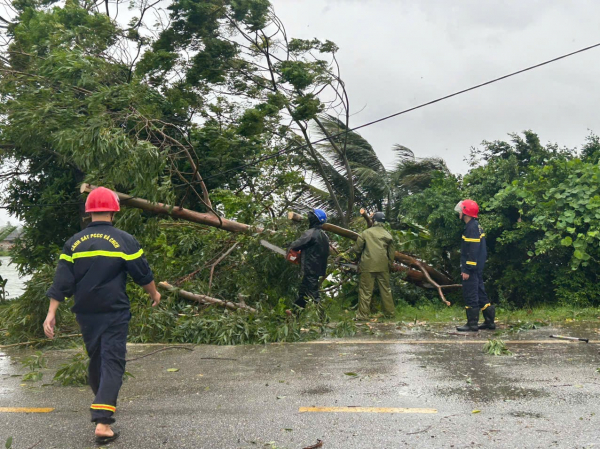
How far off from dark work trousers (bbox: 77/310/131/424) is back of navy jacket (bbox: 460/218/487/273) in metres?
5.49

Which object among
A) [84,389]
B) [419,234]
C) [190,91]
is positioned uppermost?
[190,91]

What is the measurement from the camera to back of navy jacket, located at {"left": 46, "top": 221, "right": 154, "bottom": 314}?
15.4 ft

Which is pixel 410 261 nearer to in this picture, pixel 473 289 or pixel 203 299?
pixel 473 289

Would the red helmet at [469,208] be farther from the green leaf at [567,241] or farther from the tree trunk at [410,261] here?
the tree trunk at [410,261]

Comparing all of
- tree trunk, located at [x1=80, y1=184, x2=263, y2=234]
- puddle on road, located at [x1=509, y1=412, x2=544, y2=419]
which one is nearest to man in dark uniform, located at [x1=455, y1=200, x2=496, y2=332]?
tree trunk, located at [x1=80, y1=184, x2=263, y2=234]

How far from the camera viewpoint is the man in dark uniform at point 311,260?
9617 mm

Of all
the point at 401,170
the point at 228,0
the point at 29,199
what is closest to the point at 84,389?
the point at 29,199

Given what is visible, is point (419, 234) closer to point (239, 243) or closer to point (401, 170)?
point (239, 243)

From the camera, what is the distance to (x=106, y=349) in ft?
15.3

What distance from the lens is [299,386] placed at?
586 centimetres

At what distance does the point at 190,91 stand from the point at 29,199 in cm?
549

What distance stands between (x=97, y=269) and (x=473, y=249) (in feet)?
18.8

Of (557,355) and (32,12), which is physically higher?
(32,12)

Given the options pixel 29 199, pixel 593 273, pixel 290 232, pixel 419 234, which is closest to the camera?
pixel 290 232
